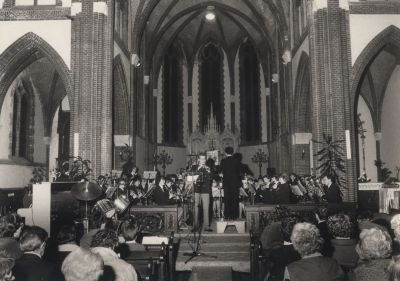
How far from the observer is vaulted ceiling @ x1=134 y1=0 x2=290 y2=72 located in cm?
2130

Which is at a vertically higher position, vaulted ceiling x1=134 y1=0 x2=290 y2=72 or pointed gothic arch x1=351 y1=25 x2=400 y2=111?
vaulted ceiling x1=134 y1=0 x2=290 y2=72

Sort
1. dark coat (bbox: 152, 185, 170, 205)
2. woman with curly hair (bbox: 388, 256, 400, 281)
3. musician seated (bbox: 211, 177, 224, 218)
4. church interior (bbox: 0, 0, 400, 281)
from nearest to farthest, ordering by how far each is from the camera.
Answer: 1. woman with curly hair (bbox: 388, 256, 400, 281)
2. church interior (bbox: 0, 0, 400, 281)
3. dark coat (bbox: 152, 185, 170, 205)
4. musician seated (bbox: 211, 177, 224, 218)

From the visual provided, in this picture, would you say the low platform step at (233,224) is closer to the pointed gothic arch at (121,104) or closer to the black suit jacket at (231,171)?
the black suit jacket at (231,171)

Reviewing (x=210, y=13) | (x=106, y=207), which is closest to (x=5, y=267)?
(x=106, y=207)

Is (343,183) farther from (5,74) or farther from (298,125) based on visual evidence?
(5,74)

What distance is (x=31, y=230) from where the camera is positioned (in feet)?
13.8

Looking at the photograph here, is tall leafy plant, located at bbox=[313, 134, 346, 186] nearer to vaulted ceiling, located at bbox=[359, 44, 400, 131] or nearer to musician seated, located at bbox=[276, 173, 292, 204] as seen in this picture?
musician seated, located at bbox=[276, 173, 292, 204]

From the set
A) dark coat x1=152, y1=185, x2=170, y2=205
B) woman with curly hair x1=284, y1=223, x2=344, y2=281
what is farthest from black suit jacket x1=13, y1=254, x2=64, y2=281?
dark coat x1=152, y1=185, x2=170, y2=205

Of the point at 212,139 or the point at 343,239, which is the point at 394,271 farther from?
the point at 212,139

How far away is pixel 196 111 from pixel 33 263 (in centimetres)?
2643

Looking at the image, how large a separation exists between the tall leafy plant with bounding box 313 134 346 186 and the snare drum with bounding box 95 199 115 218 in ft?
23.9

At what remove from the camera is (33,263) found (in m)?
4.00

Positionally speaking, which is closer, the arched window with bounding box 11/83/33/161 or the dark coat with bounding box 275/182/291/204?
the dark coat with bounding box 275/182/291/204

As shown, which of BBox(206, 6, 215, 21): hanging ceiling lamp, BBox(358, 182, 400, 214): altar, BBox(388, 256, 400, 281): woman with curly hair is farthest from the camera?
BBox(206, 6, 215, 21): hanging ceiling lamp
